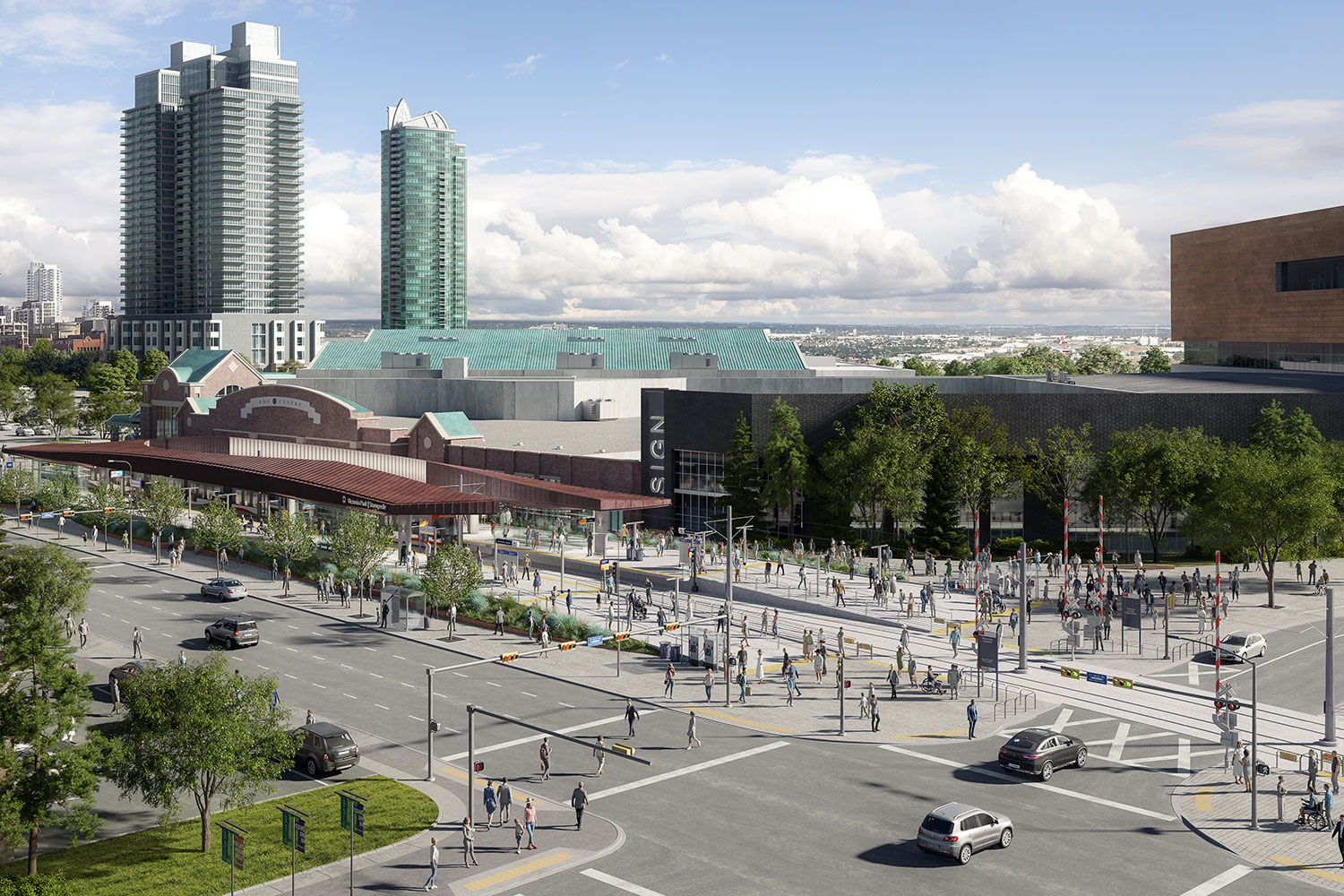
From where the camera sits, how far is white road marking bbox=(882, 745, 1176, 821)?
3725 centimetres

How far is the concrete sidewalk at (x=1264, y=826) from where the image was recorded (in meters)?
33.7

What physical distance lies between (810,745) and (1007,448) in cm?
4676

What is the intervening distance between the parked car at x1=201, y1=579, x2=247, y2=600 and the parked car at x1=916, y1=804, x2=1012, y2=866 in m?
49.0

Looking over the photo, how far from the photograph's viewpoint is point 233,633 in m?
57.9

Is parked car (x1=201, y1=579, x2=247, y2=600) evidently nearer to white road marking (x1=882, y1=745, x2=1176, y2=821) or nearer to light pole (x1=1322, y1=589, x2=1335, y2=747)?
white road marking (x1=882, y1=745, x2=1176, y2=821)

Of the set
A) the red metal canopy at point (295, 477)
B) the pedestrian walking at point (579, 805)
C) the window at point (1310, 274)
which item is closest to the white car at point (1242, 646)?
the pedestrian walking at point (579, 805)

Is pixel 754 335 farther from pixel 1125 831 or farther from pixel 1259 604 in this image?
pixel 1125 831

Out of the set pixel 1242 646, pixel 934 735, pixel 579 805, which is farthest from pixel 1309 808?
pixel 579 805

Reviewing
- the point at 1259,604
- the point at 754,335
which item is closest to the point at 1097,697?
the point at 1259,604

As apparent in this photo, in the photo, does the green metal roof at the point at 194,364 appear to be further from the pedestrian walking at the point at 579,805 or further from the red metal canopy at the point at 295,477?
the pedestrian walking at the point at 579,805

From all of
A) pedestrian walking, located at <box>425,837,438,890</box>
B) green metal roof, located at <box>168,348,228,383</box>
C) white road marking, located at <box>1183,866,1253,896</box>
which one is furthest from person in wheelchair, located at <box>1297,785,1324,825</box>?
green metal roof, located at <box>168,348,228,383</box>

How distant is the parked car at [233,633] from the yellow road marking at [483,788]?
2135cm

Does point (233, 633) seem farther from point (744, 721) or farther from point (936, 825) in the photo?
point (936, 825)

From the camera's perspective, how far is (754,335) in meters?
161
